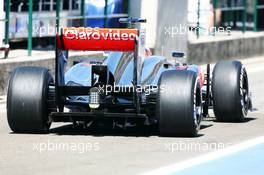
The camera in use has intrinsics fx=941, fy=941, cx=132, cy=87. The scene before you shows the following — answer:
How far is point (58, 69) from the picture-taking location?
1127cm

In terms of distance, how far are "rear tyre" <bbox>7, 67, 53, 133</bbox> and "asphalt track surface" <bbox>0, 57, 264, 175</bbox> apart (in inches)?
5.8

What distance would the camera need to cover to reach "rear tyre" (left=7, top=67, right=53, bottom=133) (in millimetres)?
11203

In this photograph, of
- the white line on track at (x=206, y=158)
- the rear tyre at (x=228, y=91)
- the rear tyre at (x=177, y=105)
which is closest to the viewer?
the white line on track at (x=206, y=158)

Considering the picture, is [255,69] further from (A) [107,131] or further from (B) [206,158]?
(B) [206,158]

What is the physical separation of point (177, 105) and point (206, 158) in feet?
4.27

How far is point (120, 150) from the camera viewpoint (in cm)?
1030

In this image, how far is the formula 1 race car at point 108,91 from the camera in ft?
36.1

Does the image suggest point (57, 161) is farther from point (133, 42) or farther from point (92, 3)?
point (92, 3)

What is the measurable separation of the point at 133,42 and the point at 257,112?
4063 millimetres

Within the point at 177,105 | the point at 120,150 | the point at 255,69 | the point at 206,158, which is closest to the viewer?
the point at 206,158

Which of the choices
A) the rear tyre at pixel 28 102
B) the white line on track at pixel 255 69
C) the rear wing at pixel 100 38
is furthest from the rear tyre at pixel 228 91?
the white line on track at pixel 255 69

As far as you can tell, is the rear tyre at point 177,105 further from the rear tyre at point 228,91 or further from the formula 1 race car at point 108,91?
the rear tyre at point 228,91

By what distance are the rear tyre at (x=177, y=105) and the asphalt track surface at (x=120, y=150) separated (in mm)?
140

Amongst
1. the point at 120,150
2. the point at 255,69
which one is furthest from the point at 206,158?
the point at 255,69
